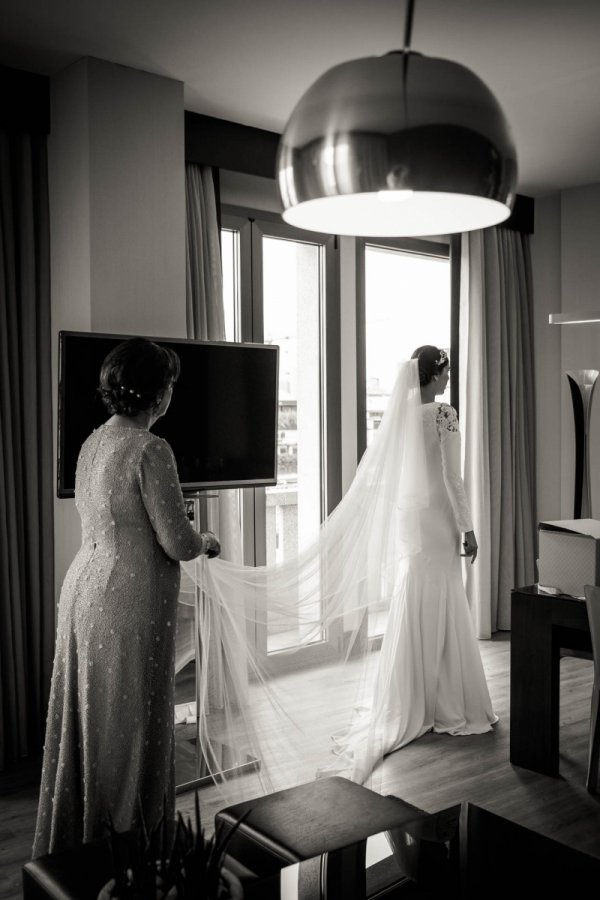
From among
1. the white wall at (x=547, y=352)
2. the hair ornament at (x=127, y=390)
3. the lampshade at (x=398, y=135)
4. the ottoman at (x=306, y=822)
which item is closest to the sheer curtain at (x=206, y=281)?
the hair ornament at (x=127, y=390)

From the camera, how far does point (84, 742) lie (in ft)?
7.96

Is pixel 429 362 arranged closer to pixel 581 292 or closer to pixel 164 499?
pixel 164 499

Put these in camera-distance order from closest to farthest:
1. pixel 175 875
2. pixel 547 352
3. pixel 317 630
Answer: pixel 175 875, pixel 317 630, pixel 547 352

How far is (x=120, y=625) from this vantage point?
7.84 ft

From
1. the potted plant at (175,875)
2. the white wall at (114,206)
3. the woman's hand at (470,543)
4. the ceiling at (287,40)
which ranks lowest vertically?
the potted plant at (175,875)

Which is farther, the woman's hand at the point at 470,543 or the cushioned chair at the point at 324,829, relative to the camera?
the woman's hand at the point at 470,543

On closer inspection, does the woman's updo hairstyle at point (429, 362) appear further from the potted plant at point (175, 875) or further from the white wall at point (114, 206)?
the potted plant at point (175, 875)

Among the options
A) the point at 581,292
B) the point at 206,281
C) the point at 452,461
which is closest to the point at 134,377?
the point at 206,281

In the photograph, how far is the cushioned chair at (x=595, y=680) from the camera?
308cm

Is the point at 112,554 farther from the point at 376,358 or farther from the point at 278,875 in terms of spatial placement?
the point at 376,358

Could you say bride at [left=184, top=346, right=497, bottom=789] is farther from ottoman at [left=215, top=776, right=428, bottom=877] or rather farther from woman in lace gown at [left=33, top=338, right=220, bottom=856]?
ottoman at [left=215, top=776, right=428, bottom=877]

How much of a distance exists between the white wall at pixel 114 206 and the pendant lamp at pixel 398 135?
2.43 meters

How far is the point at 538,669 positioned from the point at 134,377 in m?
2.07

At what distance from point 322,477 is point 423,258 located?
1.67 meters
